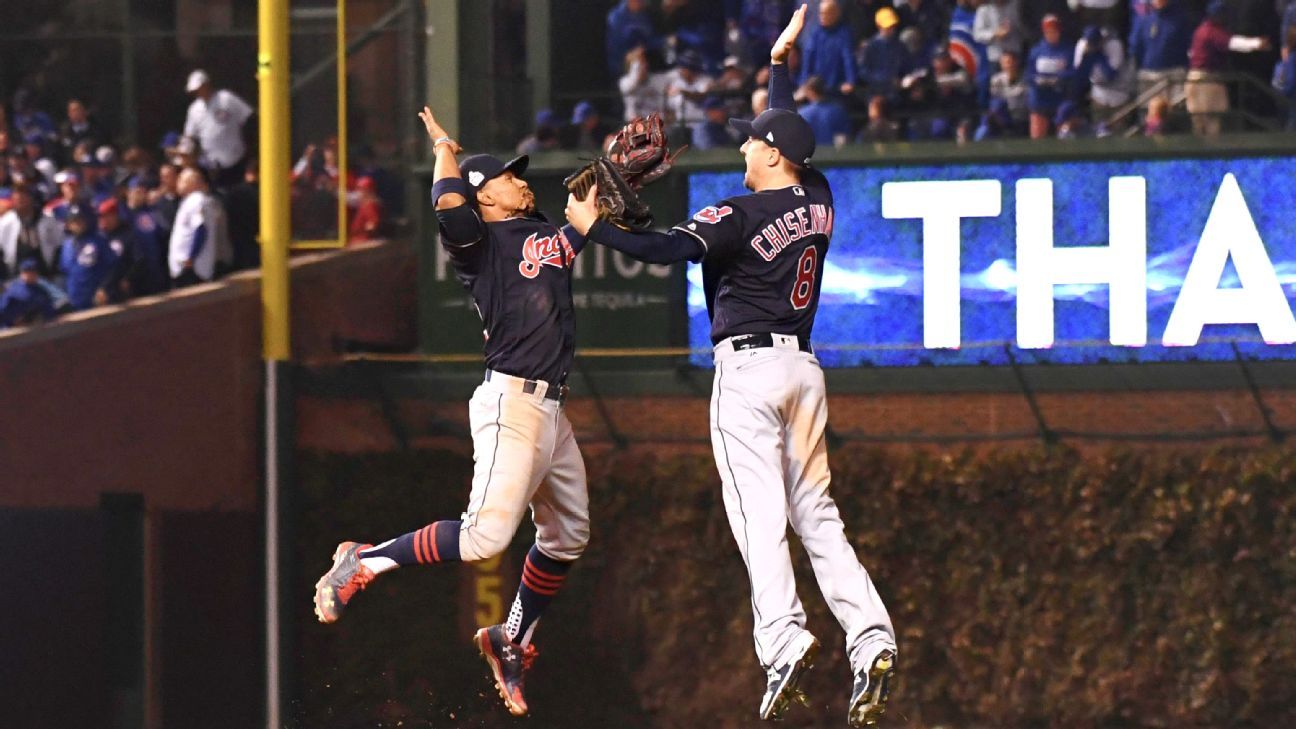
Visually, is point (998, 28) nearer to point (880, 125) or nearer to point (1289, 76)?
point (880, 125)

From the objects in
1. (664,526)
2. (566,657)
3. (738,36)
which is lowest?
(566,657)

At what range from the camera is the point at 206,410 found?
15117mm

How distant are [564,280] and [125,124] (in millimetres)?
7895

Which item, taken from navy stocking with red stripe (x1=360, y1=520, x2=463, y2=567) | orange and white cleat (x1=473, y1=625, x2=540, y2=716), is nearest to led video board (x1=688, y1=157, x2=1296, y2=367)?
orange and white cleat (x1=473, y1=625, x2=540, y2=716)

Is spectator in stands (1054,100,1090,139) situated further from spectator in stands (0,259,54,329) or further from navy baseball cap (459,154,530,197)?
spectator in stands (0,259,54,329)

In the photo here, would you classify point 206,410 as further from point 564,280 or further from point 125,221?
point 564,280

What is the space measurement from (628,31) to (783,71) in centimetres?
666

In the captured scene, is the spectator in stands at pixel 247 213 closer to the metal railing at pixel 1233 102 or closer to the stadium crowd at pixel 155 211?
the stadium crowd at pixel 155 211

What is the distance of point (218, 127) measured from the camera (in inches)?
625

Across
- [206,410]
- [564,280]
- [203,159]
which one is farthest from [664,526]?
[564,280]

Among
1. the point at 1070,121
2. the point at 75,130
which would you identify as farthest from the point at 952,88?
the point at 75,130

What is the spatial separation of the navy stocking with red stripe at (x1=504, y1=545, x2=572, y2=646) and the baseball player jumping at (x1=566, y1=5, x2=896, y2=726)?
0.97 m

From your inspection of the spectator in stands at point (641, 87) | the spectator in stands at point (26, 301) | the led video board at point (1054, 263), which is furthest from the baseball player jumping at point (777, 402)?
the spectator in stands at point (26, 301)

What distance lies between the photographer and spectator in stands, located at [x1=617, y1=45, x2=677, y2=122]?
622 inches
